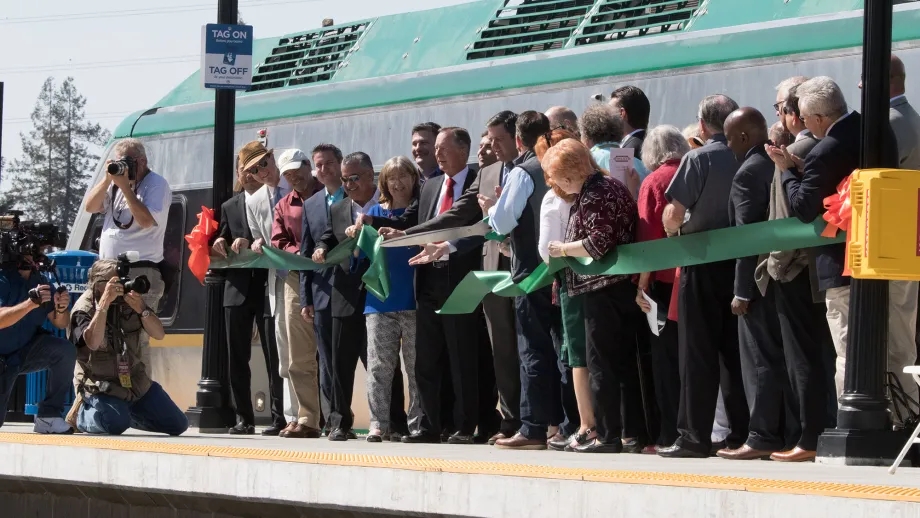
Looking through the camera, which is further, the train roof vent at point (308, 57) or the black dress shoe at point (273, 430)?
the train roof vent at point (308, 57)

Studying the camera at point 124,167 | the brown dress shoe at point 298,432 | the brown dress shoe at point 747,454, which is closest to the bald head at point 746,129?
the brown dress shoe at point 747,454

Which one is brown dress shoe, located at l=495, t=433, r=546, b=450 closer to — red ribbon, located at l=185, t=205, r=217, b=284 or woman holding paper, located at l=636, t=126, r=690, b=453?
woman holding paper, located at l=636, t=126, r=690, b=453

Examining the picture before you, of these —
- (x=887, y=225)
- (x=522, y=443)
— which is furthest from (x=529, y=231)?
(x=887, y=225)

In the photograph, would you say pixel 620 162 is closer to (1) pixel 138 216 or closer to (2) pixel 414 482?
(2) pixel 414 482

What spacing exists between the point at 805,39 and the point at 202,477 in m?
4.40

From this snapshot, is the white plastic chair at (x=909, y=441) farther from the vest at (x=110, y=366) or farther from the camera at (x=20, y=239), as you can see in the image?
the camera at (x=20, y=239)

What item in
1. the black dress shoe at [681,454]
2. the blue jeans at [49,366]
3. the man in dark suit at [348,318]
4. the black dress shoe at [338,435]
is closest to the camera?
the black dress shoe at [681,454]

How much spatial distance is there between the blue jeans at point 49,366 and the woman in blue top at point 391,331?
203cm

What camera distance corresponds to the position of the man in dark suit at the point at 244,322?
11359mm

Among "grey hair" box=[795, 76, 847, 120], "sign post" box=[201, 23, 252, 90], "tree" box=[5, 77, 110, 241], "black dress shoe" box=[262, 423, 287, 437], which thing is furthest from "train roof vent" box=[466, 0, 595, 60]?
"tree" box=[5, 77, 110, 241]

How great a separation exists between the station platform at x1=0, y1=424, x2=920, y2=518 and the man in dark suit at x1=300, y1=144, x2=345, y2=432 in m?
0.83

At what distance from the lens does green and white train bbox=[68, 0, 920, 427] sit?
9.98 m

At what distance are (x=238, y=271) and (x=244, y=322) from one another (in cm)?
35

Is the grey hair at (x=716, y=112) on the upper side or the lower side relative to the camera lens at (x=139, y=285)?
upper
